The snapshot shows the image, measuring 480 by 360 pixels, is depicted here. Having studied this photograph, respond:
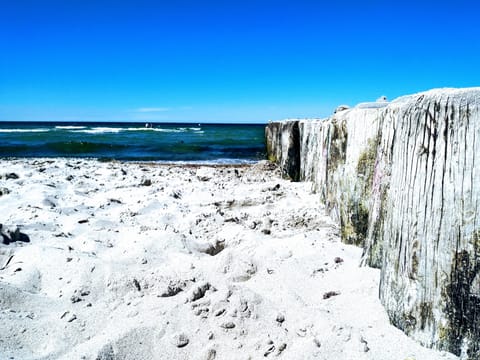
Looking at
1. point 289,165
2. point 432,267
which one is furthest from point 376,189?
point 289,165

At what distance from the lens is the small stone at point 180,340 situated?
188cm

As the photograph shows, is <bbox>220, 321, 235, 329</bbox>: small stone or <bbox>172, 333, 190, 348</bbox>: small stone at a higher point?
<bbox>220, 321, 235, 329</bbox>: small stone

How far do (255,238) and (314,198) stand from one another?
166 cm

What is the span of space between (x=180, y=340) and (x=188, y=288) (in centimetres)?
57

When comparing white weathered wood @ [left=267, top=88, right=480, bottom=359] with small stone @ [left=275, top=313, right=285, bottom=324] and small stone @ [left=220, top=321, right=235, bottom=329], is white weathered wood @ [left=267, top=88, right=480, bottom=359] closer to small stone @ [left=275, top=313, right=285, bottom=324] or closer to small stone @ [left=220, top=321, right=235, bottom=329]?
small stone @ [left=275, top=313, right=285, bottom=324]

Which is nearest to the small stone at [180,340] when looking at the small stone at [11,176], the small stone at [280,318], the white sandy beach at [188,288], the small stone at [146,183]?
the white sandy beach at [188,288]

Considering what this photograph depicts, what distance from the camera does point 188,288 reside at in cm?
246

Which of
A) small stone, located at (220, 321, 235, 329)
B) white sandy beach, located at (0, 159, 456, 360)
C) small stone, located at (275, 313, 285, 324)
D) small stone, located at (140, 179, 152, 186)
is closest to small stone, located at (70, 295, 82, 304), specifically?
white sandy beach, located at (0, 159, 456, 360)

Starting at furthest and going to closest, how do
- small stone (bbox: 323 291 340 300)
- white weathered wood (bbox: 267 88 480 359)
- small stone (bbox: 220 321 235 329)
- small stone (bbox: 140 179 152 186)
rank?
1. small stone (bbox: 140 179 152 186)
2. small stone (bbox: 323 291 340 300)
3. small stone (bbox: 220 321 235 329)
4. white weathered wood (bbox: 267 88 480 359)

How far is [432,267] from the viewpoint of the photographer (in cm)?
166

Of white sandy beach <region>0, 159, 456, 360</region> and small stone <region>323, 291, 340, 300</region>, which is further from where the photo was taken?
small stone <region>323, 291, 340, 300</region>

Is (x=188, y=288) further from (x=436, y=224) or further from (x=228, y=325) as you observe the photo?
(x=436, y=224)

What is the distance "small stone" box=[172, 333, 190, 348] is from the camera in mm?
1880

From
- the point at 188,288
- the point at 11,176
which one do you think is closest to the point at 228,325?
the point at 188,288
